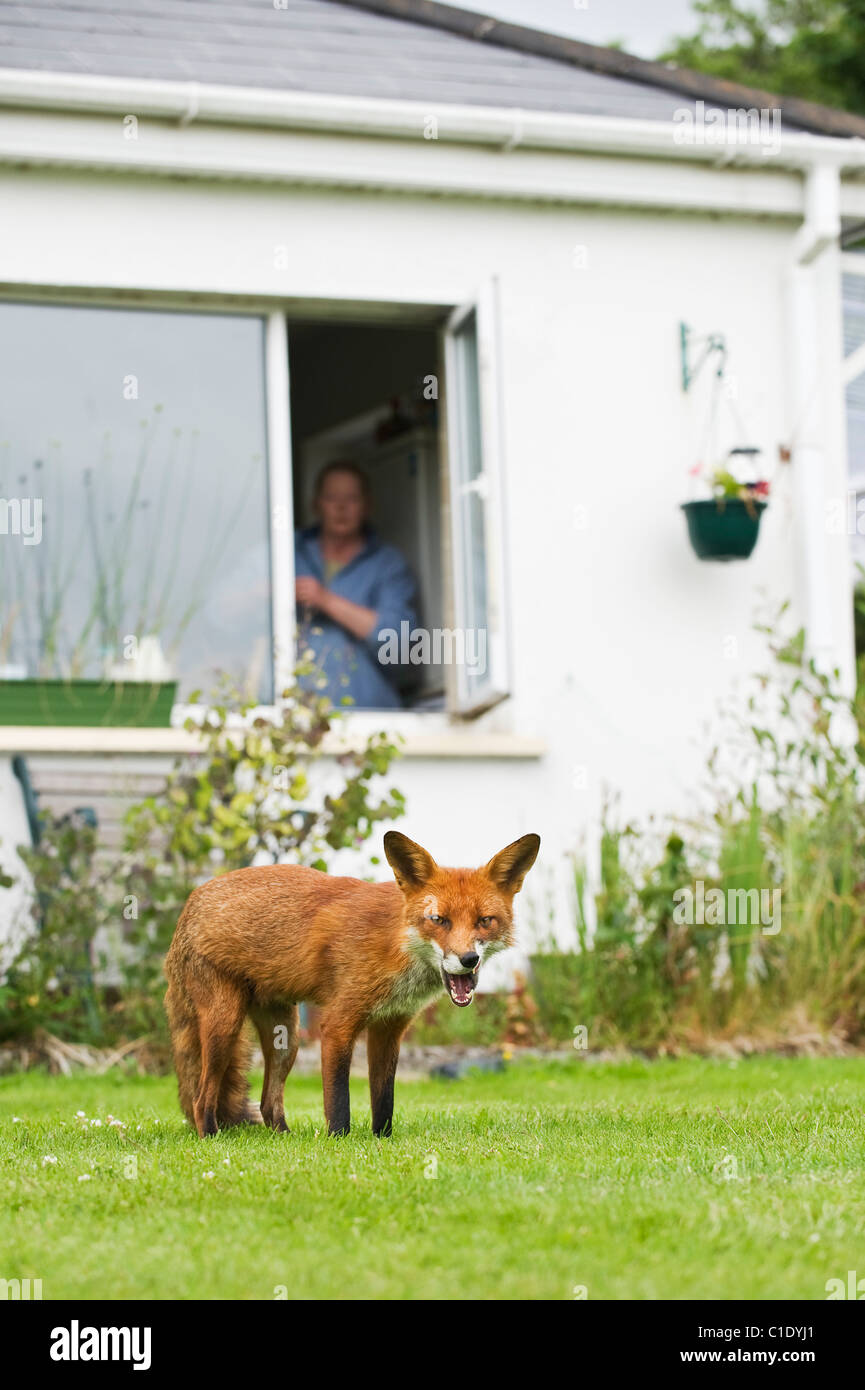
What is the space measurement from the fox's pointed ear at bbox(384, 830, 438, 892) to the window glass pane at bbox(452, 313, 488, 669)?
5203mm

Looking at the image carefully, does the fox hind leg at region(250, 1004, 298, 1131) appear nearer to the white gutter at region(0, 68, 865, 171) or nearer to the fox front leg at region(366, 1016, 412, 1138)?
the fox front leg at region(366, 1016, 412, 1138)

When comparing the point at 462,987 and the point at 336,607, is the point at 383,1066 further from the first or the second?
the point at 336,607

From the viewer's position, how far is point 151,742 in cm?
920

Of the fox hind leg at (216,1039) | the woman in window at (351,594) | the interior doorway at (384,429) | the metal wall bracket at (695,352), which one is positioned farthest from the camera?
the interior doorway at (384,429)

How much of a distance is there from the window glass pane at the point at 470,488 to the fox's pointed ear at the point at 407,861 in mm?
5203

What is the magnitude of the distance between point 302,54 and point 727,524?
149 inches

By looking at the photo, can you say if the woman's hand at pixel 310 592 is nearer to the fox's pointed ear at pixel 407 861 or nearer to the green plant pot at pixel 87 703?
the green plant pot at pixel 87 703

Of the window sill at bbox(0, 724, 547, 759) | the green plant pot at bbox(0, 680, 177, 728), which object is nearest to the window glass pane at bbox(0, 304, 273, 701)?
the green plant pot at bbox(0, 680, 177, 728)

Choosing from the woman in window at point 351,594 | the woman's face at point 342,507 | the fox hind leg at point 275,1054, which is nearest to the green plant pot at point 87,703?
the woman in window at point 351,594

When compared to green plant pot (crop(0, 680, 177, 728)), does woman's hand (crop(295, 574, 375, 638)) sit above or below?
above

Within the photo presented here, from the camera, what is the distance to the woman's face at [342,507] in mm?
10938

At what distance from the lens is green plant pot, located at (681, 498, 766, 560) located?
396 inches

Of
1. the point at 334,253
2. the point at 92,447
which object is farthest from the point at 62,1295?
the point at 334,253

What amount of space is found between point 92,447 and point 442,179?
2.52 metres
